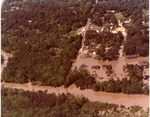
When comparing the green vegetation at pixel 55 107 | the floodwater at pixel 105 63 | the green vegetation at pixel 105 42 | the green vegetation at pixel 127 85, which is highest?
the green vegetation at pixel 105 42

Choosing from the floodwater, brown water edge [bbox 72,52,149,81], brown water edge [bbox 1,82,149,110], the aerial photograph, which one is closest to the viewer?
the aerial photograph

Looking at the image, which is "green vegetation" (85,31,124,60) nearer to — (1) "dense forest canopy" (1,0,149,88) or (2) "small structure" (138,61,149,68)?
(1) "dense forest canopy" (1,0,149,88)

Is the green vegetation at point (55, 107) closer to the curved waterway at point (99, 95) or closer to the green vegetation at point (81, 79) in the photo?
the curved waterway at point (99, 95)

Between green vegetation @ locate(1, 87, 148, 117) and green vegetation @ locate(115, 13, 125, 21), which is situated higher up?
green vegetation @ locate(115, 13, 125, 21)

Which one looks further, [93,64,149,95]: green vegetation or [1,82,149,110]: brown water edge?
[93,64,149,95]: green vegetation

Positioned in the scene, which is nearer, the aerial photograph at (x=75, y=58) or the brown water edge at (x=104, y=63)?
the aerial photograph at (x=75, y=58)

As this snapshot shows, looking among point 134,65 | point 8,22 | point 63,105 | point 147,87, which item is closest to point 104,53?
point 134,65

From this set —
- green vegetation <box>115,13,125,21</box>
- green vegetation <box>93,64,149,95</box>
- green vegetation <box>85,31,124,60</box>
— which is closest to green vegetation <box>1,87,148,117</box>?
green vegetation <box>93,64,149,95</box>

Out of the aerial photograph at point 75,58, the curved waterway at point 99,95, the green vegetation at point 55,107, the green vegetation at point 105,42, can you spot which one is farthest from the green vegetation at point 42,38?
the green vegetation at point 55,107

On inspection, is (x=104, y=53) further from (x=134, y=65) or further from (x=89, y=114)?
(x=89, y=114)
